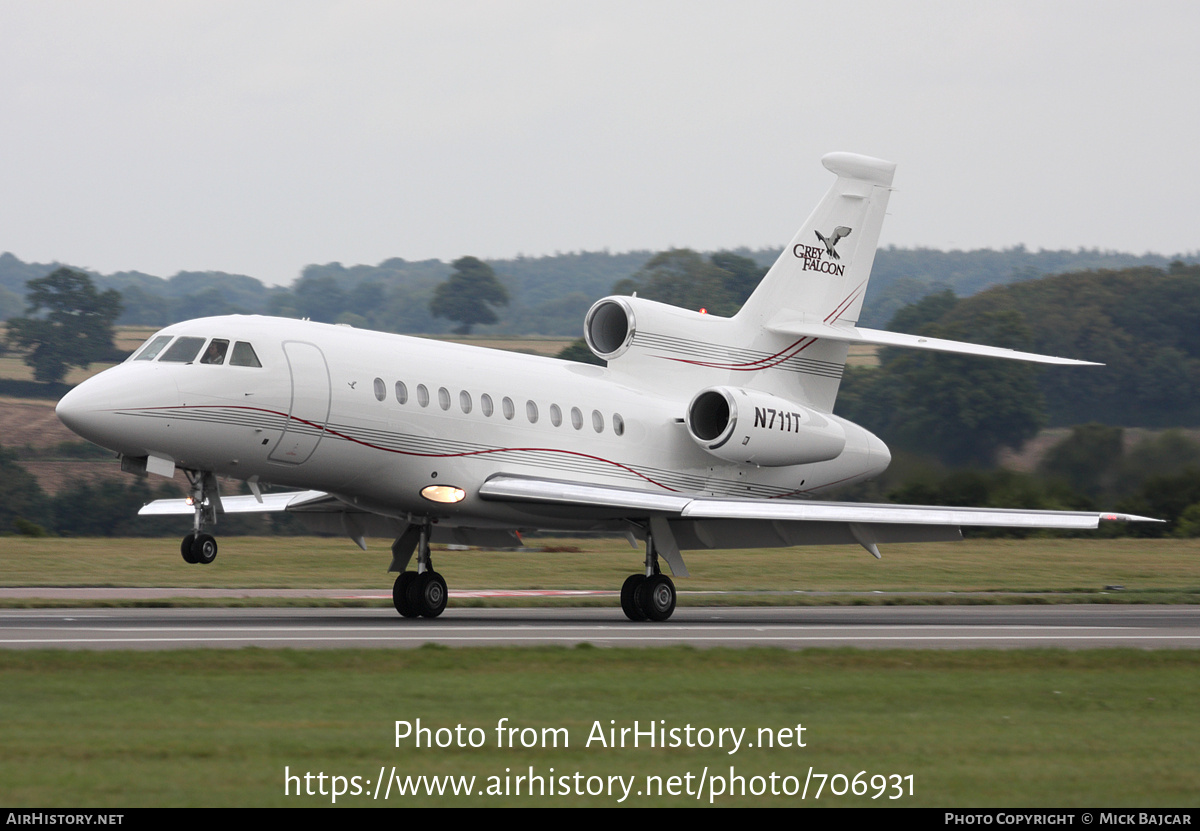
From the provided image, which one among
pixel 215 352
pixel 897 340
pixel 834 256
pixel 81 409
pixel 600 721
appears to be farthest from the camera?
pixel 834 256

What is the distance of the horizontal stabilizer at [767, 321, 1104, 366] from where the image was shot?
78.5 feet

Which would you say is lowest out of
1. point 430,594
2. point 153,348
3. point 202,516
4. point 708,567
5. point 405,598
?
point 708,567

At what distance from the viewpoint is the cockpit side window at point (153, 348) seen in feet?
65.1

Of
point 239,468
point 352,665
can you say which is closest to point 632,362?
point 239,468

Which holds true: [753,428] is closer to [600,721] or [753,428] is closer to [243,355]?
[243,355]

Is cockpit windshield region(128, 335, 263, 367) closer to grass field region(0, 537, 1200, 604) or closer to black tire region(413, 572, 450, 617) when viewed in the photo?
black tire region(413, 572, 450, 617)

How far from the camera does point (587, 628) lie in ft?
69.5

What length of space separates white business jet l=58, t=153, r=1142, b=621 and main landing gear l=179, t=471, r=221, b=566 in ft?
0.11

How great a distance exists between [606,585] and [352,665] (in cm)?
1875

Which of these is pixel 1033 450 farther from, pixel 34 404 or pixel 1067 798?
pixel 34 404

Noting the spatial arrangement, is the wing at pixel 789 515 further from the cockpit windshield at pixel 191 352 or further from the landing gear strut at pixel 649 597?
the cockpit windshield at pixel 191 352

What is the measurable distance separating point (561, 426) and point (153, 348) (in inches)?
265

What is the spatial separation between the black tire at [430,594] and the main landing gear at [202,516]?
3.71 meters

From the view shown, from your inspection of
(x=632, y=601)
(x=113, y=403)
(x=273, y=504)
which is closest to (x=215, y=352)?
(x=113, y=403)
